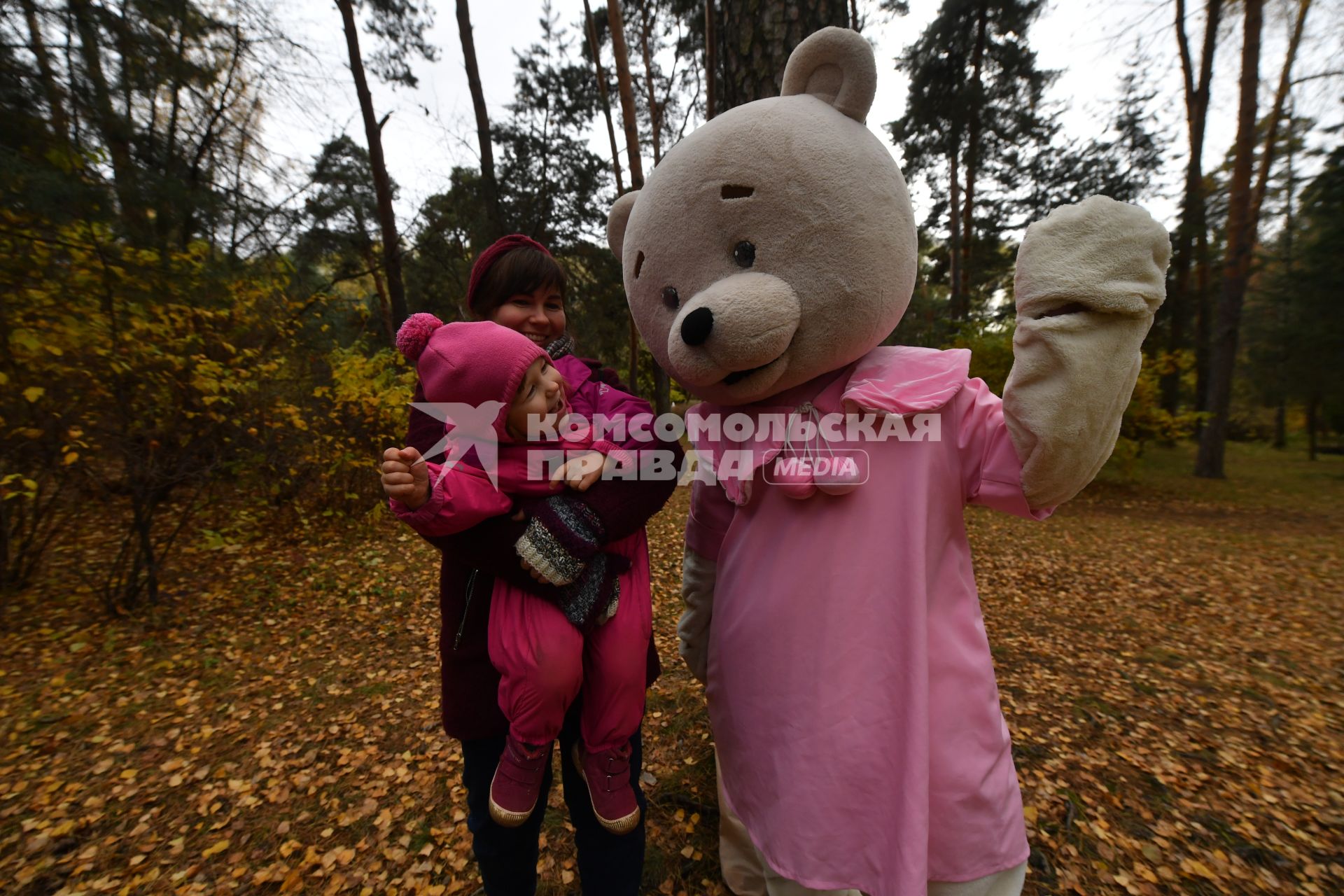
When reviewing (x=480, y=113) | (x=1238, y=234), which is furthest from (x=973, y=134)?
(x=480, y=113)

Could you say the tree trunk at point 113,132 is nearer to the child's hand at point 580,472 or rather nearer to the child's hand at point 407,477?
the child's hand at point 407,477

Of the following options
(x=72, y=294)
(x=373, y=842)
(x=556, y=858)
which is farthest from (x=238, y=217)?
(x=556, y=858)

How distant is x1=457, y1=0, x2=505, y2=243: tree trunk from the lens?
31.1 feet

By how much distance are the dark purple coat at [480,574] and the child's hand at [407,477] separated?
16 centimetres

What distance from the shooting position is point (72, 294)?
330cm

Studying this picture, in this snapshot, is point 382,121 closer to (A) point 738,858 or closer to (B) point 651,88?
(B) point 651,88

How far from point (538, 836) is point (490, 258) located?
1.60 m

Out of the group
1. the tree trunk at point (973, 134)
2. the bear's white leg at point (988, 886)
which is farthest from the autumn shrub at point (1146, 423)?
the bear's white leg at point (988, 886)

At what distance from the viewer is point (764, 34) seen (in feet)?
7.36

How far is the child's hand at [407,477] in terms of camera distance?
118cm

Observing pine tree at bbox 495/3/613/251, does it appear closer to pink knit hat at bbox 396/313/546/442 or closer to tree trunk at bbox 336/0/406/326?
tree trunk at bbox 336/0/406/326

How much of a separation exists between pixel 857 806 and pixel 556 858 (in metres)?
1.56

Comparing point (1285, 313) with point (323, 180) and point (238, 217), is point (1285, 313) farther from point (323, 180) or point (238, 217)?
point (323, 180)

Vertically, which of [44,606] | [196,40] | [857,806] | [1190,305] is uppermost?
[196,40]
